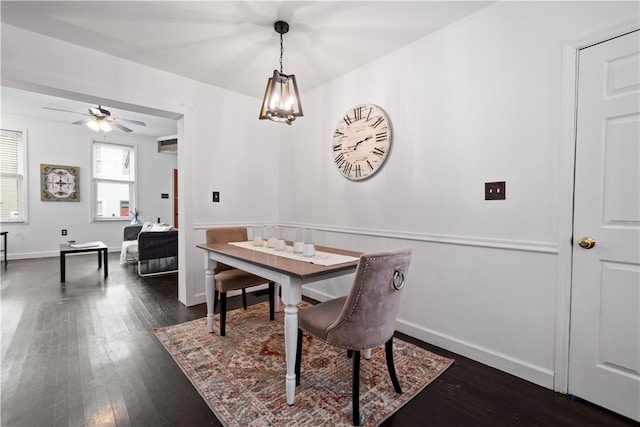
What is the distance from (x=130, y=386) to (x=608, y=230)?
115 inches

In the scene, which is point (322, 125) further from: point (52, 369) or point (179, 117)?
point (52, 369)

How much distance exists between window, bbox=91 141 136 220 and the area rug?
530cm

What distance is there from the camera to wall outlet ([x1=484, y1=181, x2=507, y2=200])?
75.7 inches

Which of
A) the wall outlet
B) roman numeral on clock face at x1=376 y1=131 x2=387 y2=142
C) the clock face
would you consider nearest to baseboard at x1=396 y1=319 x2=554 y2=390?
the wall outlet

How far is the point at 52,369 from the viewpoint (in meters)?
1.91

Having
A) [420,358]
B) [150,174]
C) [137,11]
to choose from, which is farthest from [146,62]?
[150,174]

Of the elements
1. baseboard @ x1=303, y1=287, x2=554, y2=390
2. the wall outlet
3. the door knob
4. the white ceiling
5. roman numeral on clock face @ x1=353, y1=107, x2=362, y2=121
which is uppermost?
the white ceiling

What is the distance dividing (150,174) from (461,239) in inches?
281

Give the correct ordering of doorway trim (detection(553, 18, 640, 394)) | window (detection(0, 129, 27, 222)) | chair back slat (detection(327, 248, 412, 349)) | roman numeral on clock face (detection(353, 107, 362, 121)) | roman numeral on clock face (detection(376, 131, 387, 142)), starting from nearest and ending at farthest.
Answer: chair back slat (detection(327, 248, 412, 349)) → doorway trim (detection(553, 18, 640, 394)) → roman numeral on clock face (detection(376, 131, 387, 142)) → roman numeral on clock face (detection(353, 107, 362, 121)) → window (detection(0, 129, 27, 222))

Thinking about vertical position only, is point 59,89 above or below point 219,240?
above

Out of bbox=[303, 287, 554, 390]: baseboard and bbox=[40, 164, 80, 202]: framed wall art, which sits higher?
bbox=[40, 164, 80, 202]: framed wall art

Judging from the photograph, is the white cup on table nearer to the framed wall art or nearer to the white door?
the white door

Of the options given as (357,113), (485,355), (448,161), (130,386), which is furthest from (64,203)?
(485,355)

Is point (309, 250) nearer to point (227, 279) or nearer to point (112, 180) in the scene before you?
point (227, 279)
